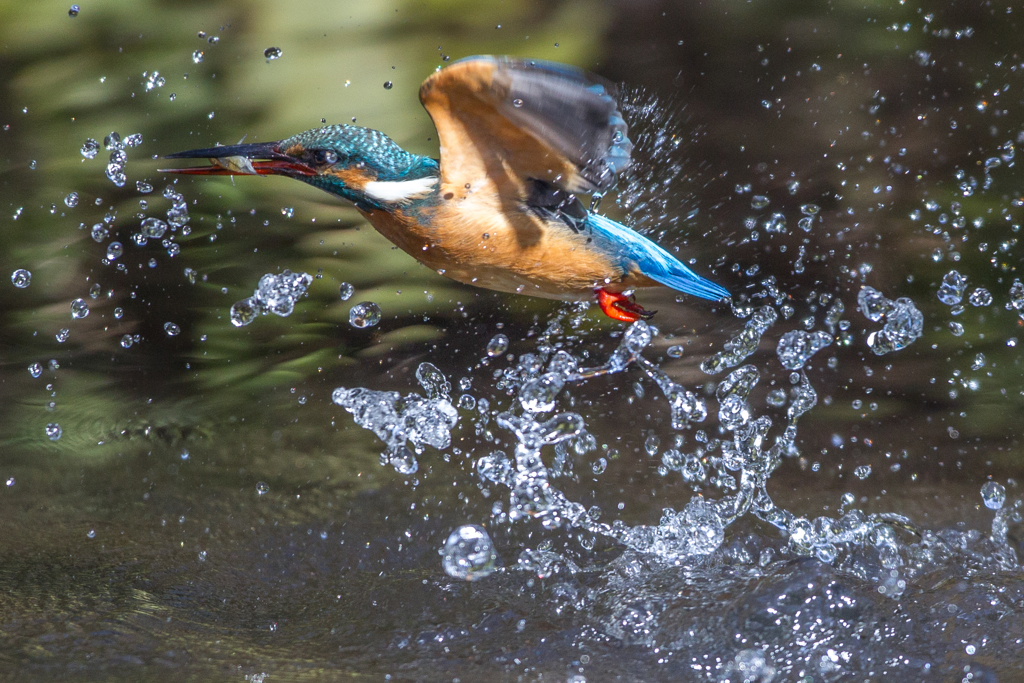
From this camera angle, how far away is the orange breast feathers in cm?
122

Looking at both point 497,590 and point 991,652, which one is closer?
point 991,652

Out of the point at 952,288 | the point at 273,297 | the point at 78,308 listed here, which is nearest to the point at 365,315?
the point at 273,297

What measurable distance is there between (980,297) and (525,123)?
147cm

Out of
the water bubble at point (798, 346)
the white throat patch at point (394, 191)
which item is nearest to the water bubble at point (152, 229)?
the white throat patch at point (394, 191)

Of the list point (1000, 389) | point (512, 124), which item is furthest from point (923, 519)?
point (512, 124)

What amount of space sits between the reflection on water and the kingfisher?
1.57 feet

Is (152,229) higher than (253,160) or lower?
higher

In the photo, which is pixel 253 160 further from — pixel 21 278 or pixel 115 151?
pixel 21 278

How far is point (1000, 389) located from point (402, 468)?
1.37m

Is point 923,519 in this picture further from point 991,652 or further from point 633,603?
point 633,603

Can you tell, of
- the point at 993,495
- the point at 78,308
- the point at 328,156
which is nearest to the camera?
the point at 328,156

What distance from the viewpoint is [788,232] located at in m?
2.01

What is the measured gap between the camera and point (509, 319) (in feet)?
6.57

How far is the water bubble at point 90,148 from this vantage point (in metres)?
1.93
